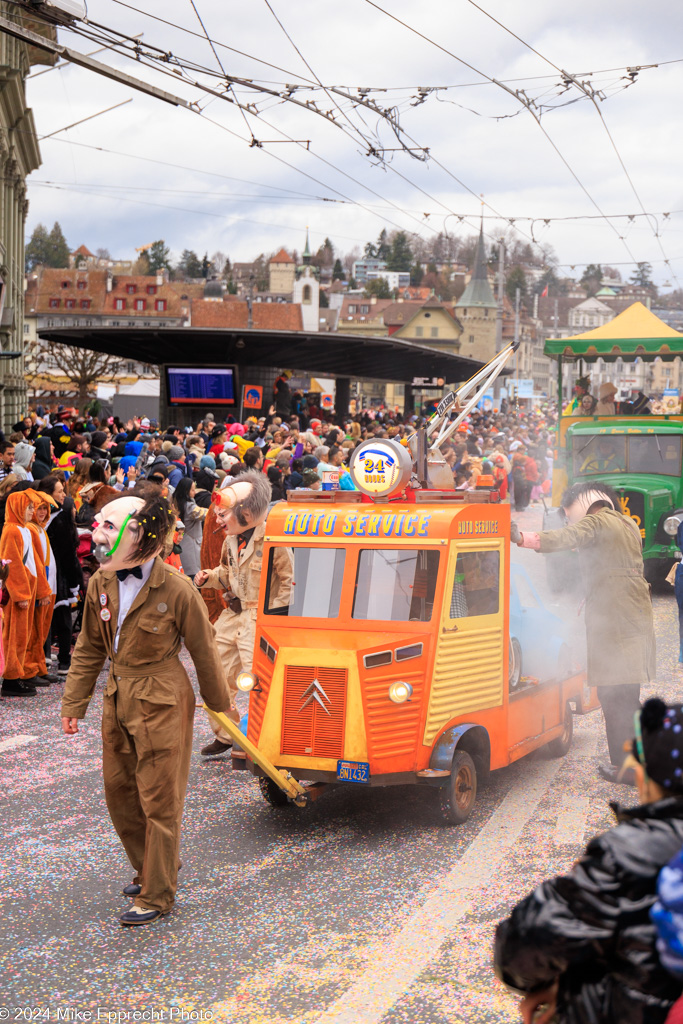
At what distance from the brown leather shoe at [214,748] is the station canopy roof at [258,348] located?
2071 centimetres

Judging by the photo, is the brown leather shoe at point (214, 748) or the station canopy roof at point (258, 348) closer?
the brown leather shoe at point (214, 748)

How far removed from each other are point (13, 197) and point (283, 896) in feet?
121

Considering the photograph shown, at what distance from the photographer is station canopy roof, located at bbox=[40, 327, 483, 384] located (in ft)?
93.0

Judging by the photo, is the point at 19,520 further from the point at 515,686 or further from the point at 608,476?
the point at 608,476

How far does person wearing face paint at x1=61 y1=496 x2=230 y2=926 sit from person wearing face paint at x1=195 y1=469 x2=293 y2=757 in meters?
1.75

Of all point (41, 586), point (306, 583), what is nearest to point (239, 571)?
point (306, 583)

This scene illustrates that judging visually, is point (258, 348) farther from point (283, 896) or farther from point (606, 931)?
point (606, 931)

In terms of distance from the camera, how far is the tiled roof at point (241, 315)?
325 feet

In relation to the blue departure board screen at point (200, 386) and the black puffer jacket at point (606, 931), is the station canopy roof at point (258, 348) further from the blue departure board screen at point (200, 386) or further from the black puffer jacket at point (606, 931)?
the black puffer jacket at point (606, 931)

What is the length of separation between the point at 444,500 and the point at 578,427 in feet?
31.0

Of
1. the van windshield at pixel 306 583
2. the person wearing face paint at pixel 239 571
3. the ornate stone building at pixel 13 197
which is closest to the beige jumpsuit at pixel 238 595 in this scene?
the person wearing face paint at pixel 239 571

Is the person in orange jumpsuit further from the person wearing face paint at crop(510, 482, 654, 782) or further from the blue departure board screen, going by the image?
the blue departure board screen

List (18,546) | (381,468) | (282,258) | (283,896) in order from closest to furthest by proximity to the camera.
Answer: (283,896)
(381,468)
(18,546)
(282,258)

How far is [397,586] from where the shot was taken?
617cm
